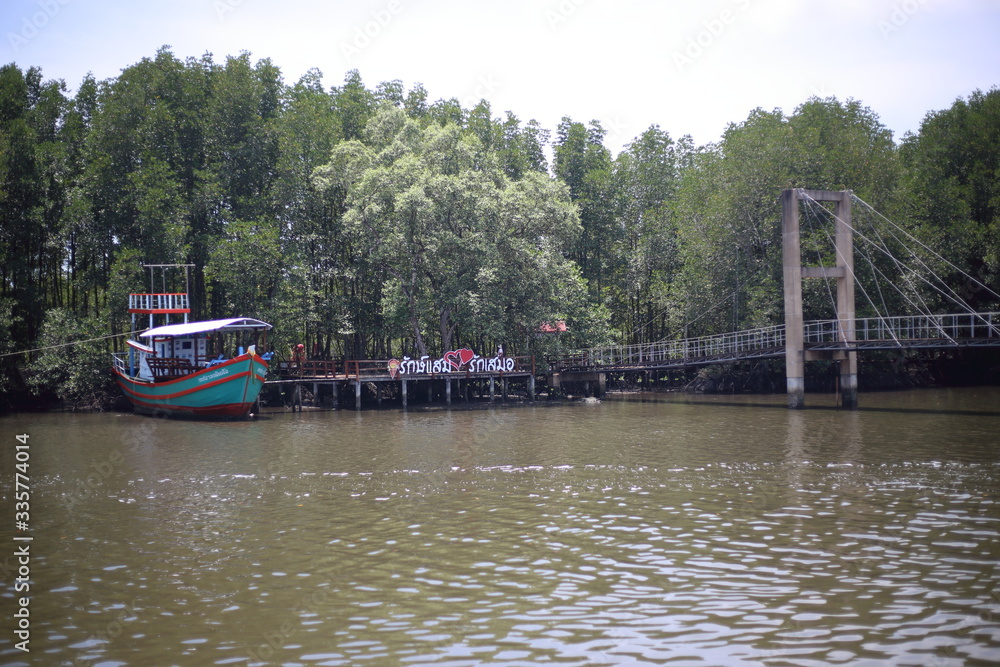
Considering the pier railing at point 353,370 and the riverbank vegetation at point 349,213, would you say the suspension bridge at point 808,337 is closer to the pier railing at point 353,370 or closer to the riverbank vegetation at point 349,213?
the pier railing at point 353,370

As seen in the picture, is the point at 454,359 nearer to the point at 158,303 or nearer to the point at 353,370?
the point at 353,370

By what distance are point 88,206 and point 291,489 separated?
33763 mm

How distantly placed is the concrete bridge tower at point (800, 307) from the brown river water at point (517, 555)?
11721 millimetres

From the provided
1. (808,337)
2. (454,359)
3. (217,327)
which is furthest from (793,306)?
(217,327)

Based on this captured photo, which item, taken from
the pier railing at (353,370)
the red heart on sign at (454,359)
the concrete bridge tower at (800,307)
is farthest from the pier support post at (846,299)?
the red heart on sign at (454,359)

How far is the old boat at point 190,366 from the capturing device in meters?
35.2

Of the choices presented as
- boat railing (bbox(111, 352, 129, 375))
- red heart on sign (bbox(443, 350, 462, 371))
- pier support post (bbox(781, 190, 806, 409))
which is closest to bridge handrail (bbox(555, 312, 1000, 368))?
pier support post (bbox(781, 190, 806, 409))

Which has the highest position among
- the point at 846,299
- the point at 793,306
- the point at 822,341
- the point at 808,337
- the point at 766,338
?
the point at 846,299

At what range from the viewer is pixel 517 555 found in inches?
446

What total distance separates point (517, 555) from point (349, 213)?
32.4m

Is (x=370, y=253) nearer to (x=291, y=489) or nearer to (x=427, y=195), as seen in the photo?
(x=427, y=195)

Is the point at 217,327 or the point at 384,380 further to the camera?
the point at 384,380

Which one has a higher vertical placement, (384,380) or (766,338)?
(766,338)

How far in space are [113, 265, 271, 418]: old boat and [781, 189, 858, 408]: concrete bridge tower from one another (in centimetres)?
2366
